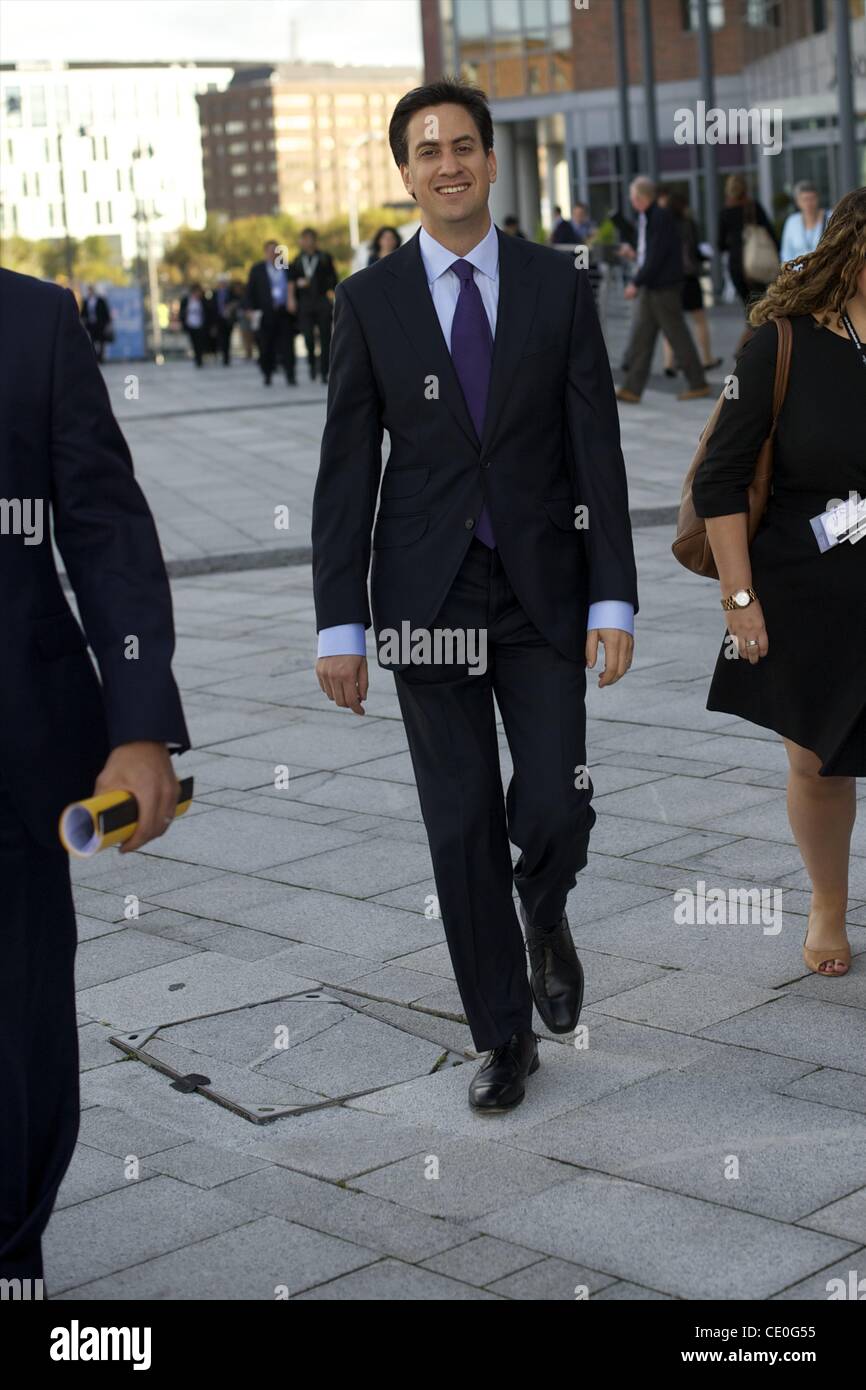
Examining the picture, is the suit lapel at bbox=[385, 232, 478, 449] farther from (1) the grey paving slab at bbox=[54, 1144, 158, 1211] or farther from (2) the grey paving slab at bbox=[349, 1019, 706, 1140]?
(1) the grey paving slab at bbox=[54, 1144, 158, 1211]

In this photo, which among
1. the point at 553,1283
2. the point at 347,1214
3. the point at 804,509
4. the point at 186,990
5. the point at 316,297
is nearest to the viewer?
the point at 553,1283

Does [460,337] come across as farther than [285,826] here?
No

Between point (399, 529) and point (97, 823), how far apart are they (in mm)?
1554

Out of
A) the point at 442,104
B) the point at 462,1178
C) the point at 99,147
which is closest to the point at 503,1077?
the point at 462,1178

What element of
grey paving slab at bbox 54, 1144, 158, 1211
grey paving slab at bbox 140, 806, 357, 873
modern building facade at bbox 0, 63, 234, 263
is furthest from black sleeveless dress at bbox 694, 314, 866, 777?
modern building facade at bbox 0, 63, 234, 263

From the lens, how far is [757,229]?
19.1m

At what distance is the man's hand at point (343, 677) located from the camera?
3.94 meters

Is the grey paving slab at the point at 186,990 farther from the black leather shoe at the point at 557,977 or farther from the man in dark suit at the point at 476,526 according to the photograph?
the man in dark suit at the point at 476,526

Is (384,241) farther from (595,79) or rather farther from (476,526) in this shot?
(595,79)

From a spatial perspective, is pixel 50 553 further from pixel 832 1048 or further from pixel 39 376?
pixel 832 1048

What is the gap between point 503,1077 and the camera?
3926mm
